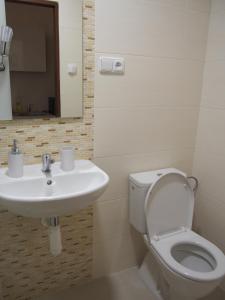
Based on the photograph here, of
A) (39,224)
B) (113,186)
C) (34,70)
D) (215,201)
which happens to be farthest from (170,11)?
(39,224)

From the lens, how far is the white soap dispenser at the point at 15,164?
1.22 metres

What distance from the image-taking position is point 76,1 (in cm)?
130

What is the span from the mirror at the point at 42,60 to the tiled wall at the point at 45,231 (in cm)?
5

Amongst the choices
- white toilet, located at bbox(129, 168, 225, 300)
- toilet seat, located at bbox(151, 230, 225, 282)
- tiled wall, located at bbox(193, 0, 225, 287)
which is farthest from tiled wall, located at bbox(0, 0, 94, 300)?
tiled wall, located at bbox(193, 0, 225, 287)

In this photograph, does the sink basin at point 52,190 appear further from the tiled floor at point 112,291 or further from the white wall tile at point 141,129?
the tiled floor at point 112,291

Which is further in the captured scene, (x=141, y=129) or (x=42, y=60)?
(x=141, y=129)

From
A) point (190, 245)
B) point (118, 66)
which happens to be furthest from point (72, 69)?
point (190, 245)

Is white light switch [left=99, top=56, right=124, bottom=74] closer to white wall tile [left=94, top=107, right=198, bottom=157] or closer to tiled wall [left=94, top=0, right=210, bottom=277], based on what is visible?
tiled wall [left=94, top=0, right=210, bottom=277]

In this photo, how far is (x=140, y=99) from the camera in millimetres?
1566

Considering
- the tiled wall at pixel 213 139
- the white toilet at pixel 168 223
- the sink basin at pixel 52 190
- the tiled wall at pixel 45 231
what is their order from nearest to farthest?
the sink basin at pixel 52 190 → the tiled wall at pixel 45 231 → the white toilet at pixel 168 223 → the tiled wall at pixel 213 139

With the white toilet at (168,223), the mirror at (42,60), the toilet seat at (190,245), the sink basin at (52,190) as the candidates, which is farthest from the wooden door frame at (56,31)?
the toilet seat at (190,245)

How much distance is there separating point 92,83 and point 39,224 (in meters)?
0.87

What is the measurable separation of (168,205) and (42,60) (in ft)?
3.70

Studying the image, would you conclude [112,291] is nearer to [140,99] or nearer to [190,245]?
[190,245]
